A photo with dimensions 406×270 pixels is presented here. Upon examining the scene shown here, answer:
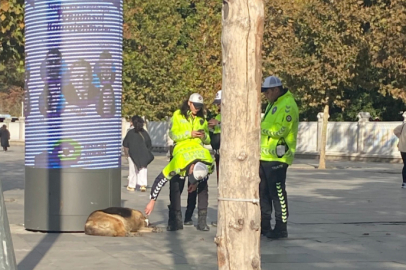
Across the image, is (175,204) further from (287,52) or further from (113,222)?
(287,52)

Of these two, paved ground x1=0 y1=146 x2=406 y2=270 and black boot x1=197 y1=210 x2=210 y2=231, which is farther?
black boot x1=197 y1=210 x2=210 y2=231

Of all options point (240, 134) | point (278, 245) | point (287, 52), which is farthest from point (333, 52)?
point (240, 134)

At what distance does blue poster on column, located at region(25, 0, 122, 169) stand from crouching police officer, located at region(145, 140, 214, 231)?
853 millimetres

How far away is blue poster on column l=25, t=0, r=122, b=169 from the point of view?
35.4 feet

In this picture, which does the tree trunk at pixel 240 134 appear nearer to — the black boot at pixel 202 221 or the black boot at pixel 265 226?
the black boot at pixel 265 226

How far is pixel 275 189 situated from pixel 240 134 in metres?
5.60

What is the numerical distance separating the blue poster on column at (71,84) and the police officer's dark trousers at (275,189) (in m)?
2.15

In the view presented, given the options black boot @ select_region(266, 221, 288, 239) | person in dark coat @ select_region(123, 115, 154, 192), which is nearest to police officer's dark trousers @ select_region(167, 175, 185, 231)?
black boot @ select_region(266, 221, 288, 239)

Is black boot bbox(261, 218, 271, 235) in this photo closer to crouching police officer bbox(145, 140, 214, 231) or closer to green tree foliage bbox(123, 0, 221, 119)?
crouching police officer bbox(145, 140, 214, 231)

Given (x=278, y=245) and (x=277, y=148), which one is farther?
(x=277, y=148)

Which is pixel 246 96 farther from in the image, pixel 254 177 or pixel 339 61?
pixel 339 61

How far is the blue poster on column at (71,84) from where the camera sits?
10.8m

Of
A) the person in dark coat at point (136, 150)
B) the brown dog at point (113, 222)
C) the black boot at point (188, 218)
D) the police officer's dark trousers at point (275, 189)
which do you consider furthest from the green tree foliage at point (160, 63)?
the police officer's dark trousers at point (275, 189)

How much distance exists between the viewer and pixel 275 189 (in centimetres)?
1009
